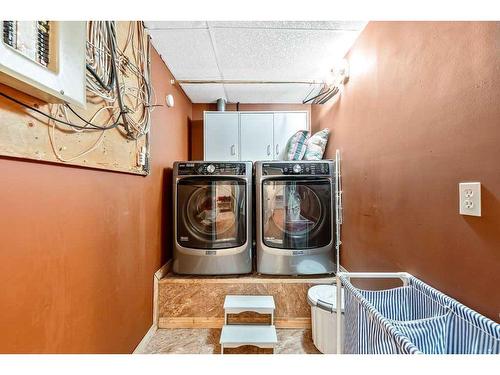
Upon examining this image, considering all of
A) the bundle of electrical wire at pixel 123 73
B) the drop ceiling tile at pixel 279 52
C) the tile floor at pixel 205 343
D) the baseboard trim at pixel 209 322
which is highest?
the drop ceiling tile at pixel 279 52

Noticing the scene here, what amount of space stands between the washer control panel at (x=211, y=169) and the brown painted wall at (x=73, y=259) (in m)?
0.32

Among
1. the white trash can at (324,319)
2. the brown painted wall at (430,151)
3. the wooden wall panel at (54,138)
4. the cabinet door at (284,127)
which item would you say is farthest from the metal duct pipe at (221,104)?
the white trash can at (324,319)

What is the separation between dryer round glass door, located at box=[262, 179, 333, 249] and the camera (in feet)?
6.86

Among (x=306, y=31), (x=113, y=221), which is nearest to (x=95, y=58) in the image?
(x=113, y=221)

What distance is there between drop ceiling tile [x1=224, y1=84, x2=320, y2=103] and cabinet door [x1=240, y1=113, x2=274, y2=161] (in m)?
0.24

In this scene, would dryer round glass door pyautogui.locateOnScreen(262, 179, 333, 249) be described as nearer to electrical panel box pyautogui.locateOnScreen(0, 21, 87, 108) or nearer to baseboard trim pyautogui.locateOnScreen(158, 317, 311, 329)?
baseboard trim pyautogui.locateOnScreen(158, 317, 311, 329)

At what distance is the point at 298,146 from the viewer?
263cm

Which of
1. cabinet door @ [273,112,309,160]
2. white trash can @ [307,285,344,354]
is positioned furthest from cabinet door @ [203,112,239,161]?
white trash can @ [307,285,344,354]

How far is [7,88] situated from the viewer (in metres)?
0.75

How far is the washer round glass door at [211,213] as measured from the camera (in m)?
2.10

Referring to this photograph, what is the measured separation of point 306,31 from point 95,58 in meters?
1.39

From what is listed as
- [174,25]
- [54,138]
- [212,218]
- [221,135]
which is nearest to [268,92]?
[221,135]

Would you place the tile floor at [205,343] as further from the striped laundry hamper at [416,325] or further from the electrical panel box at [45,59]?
the electrical panel box at [45,59]
